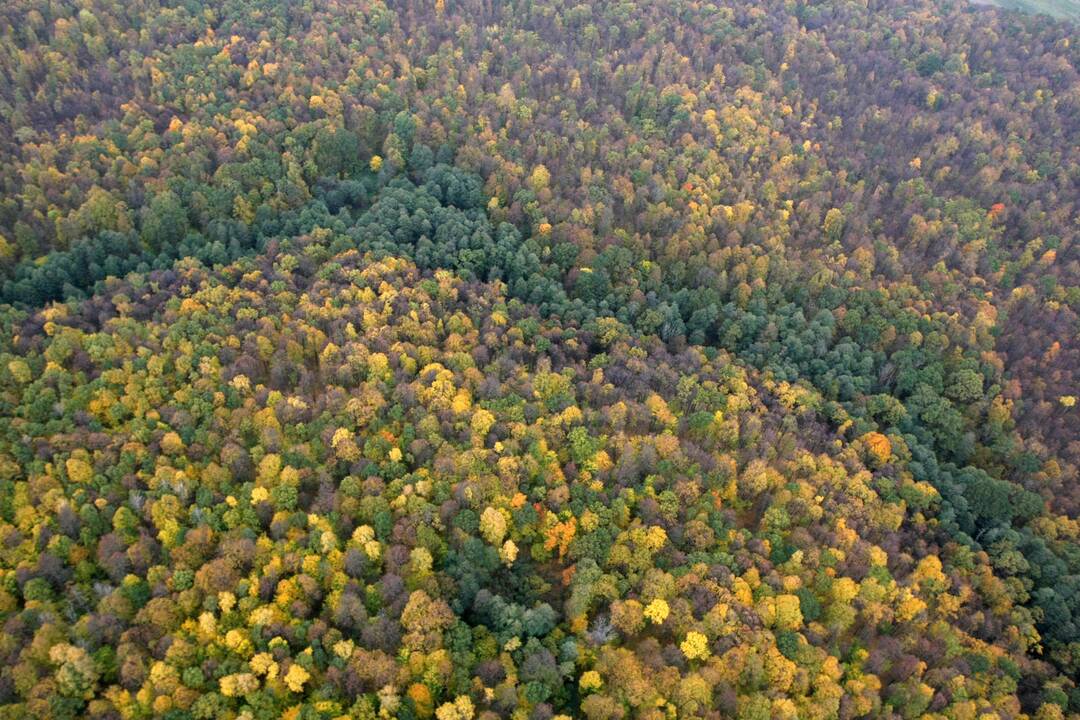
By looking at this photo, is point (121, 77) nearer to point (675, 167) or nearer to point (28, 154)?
point (28, 154)

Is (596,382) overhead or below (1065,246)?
below

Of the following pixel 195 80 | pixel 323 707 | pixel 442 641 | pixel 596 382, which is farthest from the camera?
pixel 195 80

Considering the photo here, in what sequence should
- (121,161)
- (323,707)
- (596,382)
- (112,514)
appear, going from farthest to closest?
(121,161), (596,382), (112,514), (323,707)

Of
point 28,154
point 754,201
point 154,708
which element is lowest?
point 154,708

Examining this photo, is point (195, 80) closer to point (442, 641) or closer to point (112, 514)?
point (112, 514)

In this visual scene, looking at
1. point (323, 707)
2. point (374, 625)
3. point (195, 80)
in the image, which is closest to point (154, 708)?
point (323, 707)

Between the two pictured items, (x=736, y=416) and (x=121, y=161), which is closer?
(x=736, y=416)
